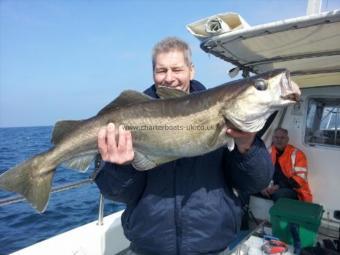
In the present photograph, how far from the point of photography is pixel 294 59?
5539mm

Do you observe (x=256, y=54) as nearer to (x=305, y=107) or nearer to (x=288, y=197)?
(x=305, y=107)

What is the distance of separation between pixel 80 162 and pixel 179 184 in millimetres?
942

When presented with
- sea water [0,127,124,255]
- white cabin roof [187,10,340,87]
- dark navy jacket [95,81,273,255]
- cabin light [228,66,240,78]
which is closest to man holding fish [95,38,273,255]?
dark navy jacket [95,81,273,255]

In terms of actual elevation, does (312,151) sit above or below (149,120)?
below

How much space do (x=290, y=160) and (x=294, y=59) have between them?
266 cm

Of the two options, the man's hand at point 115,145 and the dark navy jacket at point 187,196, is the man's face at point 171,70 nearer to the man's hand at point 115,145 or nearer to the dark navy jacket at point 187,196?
the man's hand at point 115,145

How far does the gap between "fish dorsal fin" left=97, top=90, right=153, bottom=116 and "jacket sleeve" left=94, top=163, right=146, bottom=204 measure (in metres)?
0.48

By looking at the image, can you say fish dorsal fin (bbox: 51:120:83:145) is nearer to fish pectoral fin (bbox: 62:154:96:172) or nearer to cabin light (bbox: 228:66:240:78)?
fish pectoral fin (bbox: 62:154:96:172)

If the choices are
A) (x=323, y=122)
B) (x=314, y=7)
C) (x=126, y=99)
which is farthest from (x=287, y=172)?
(x=126, y=99)

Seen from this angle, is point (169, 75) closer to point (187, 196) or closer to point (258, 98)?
point (258, 98)

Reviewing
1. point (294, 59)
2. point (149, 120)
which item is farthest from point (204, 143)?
point (294, 59)

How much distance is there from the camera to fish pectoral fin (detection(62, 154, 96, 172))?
3369mm

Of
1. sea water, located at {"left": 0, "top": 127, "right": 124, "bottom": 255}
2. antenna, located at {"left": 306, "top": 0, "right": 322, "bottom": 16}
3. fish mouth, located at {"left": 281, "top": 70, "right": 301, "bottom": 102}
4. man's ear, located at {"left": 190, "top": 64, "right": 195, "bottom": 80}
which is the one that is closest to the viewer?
fish mouth, located at {"left": 281, "top": 70, "right": 301, "bottom": 102}

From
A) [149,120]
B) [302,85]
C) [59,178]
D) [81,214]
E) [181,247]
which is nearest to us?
[181,247]
